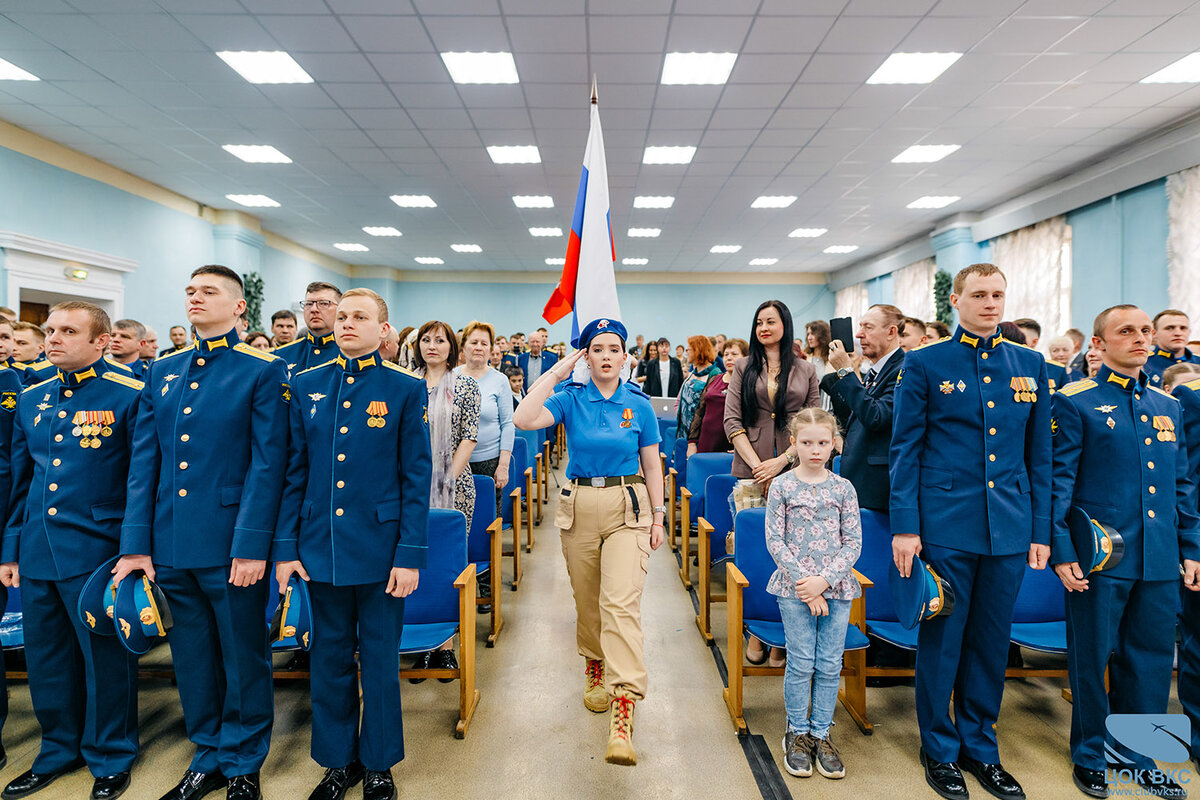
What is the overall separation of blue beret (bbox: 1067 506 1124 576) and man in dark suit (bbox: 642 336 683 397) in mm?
6654

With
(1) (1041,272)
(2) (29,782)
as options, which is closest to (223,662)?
(2) (29,782)

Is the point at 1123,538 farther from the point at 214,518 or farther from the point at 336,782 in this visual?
the point at 214,518

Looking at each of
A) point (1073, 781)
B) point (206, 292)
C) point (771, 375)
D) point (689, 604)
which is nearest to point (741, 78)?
point (771, 375)

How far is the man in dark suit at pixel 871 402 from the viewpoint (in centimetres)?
274

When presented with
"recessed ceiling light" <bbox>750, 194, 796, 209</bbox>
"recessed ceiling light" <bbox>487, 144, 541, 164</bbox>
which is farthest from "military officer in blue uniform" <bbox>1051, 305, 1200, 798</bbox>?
"recessed ceiling light" <bbox>750, 194, 796, 209</bbox>

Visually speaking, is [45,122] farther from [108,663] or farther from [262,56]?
[108,663]

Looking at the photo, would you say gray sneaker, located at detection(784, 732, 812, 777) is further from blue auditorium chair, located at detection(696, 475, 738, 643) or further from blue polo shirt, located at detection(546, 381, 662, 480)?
blue polo shirt, located at detection(546, 381, 662, 480)

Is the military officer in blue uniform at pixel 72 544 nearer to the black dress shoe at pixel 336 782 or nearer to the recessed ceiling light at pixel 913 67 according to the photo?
the black dress shoe at pixel 336 782

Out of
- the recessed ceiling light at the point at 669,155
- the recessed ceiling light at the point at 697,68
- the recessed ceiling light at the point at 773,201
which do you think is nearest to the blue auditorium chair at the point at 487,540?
the recessed ceiling light at the point at 697,68

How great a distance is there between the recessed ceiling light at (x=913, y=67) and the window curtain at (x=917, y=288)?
22.7ft

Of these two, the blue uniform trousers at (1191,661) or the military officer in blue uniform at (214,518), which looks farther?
the blue uniform trousers at (1191,661)

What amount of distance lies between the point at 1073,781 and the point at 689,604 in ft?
6.76

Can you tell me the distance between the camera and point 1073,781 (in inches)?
86.0

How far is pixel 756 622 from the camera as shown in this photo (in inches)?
105
